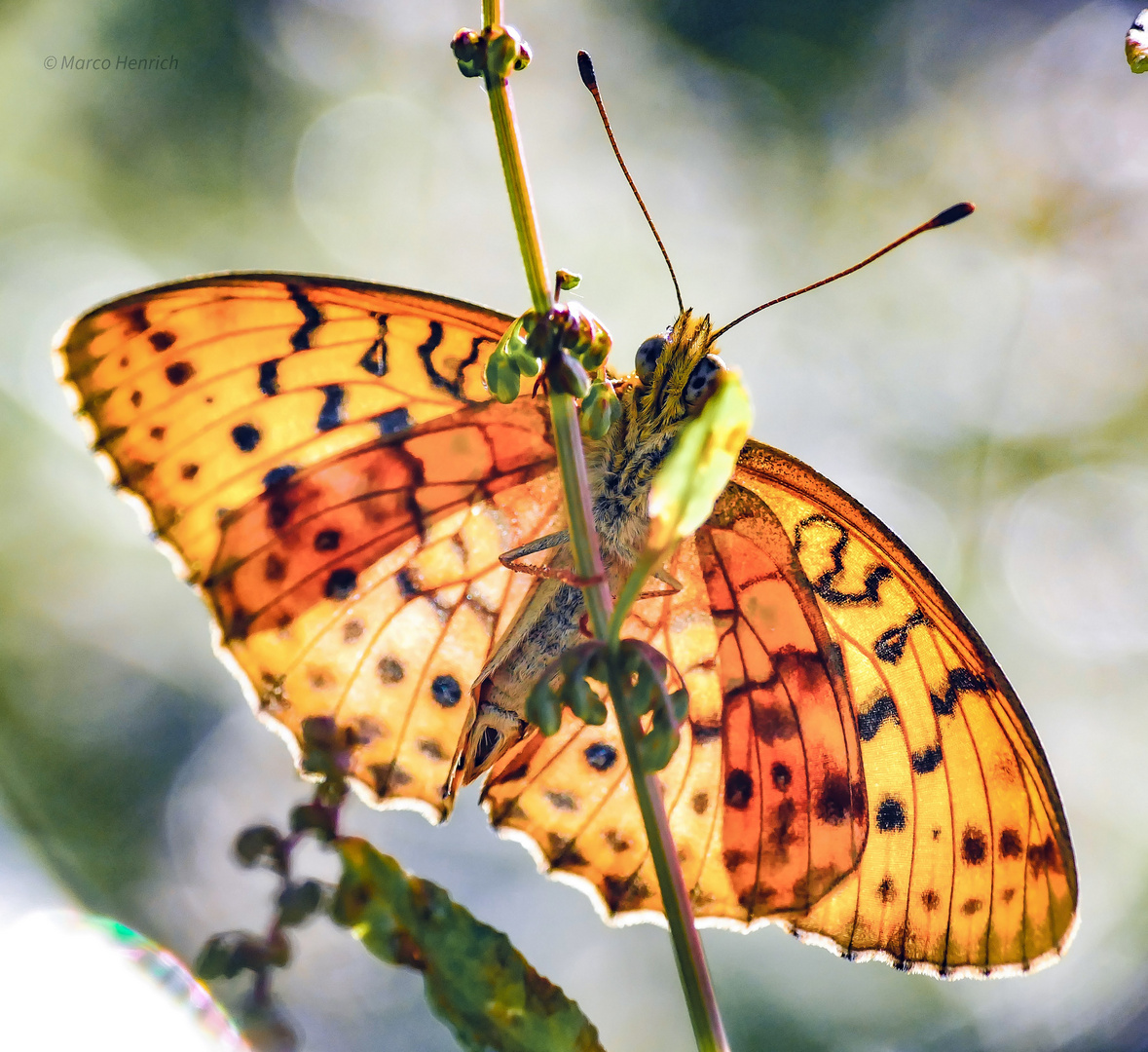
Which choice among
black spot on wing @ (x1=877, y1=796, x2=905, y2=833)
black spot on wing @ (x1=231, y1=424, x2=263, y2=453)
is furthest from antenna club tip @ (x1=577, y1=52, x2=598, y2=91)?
black spot on wing @ (x1=877, y1=796, x2=905, y2=833)

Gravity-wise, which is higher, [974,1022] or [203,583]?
[974,1022]

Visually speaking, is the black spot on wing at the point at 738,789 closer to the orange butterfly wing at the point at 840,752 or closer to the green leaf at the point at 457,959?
the orange butterfly wing at the point at 840,752

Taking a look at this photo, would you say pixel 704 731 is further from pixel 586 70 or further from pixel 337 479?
pixel 586 70

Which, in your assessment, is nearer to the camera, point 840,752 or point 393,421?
point 840,752

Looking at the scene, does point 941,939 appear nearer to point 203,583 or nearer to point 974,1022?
point 203,583

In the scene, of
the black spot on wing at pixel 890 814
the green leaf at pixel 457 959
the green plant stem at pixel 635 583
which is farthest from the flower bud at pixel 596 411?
the black spot on wing at pixel 890 814

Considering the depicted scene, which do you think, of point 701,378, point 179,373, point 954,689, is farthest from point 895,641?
point 179,373

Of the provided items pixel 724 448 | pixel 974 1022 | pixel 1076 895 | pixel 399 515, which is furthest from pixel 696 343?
pixel 974 1022
